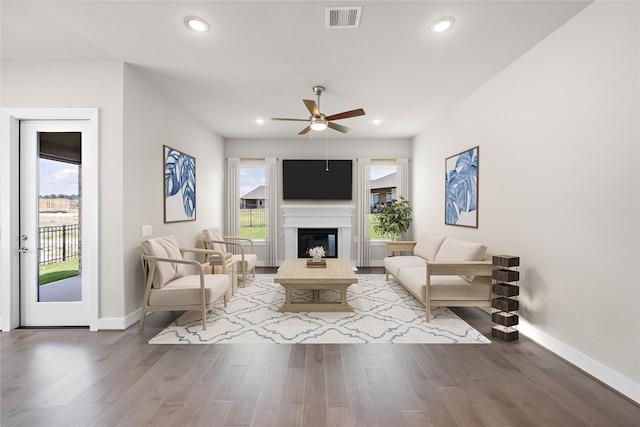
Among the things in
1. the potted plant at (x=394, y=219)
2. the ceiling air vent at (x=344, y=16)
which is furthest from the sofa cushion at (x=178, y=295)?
the potted plant at (x=394, y=219)

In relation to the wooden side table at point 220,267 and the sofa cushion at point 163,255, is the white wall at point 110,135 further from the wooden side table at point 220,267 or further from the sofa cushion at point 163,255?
the wooden side table at point 220,267

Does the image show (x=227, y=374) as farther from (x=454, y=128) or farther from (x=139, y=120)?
(x=454, y=128)

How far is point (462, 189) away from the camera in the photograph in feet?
13.9

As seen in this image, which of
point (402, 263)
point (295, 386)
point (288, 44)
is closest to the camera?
point (295, 386)

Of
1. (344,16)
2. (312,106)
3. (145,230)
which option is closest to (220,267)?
(145,230)

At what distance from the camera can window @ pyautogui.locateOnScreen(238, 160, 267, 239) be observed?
259 inches

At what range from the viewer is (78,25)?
2.51m

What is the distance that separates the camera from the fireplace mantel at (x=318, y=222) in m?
6.38

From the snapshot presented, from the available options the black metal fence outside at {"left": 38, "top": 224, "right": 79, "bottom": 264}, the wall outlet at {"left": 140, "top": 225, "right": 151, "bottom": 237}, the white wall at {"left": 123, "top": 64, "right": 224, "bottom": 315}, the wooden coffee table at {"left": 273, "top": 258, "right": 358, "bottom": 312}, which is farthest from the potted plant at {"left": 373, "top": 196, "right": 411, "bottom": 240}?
the black metal fence outside at {"left": 38, "top": 224, "right": 79, "bottom": 264}

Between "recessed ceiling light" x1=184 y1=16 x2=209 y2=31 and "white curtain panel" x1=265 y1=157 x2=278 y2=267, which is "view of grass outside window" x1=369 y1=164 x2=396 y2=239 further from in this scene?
"recessed ceiling light" x1=184 y1=16 x2=209 y2=31

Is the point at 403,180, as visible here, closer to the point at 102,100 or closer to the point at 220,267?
the point at 220,267

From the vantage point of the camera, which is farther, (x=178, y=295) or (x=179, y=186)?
(x=179, y=186)

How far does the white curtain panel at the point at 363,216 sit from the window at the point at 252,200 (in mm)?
2135

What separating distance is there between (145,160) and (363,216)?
4.35m
